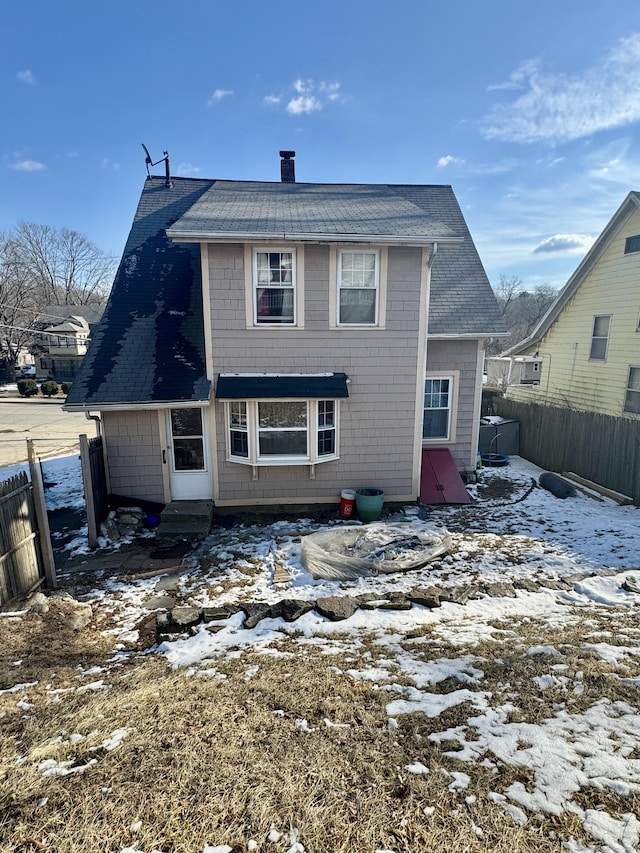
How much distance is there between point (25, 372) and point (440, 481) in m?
50.0

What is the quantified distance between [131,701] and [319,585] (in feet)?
10.7

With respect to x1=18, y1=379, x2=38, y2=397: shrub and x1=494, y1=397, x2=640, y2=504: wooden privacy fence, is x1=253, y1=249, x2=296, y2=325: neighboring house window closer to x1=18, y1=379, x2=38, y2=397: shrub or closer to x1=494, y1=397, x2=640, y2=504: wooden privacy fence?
x1=494, y1=397, x2=640, y2=504: wooden privacy fence

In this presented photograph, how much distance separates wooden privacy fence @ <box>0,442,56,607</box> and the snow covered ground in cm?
80

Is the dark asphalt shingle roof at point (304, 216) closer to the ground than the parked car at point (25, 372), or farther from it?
farther from it

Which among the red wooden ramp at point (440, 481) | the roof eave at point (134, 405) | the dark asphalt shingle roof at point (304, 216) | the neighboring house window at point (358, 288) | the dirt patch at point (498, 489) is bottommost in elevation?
the dirt patch at point (498, 489)

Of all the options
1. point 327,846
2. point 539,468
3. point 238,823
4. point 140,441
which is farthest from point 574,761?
point 539,468

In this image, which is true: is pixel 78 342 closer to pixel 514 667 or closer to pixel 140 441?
pixel 140 441

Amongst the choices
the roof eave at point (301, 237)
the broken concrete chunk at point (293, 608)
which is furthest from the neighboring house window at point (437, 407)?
the broken concrete chunk at point (293, 608)

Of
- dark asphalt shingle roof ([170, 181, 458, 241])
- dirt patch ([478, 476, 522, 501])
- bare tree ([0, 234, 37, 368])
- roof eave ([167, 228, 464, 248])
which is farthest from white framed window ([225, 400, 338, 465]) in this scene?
bare tree ([0, 234, 37, 368])

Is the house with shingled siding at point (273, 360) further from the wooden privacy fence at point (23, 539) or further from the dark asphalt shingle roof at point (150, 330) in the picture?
the wooden privacy fence at point (23, 539)

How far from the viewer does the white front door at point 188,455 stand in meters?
8.95

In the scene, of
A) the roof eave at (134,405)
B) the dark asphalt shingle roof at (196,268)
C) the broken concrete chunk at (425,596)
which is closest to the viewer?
the broken concrete chunk at (425,596)

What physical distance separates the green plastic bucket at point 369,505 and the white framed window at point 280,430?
3.50 feet

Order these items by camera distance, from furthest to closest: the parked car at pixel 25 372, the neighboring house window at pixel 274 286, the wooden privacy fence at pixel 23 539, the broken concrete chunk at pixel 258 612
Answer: the parked car at pixel 25 372 < the neighboring house window at pixel 274 286 < the wooden privacy fence at pixel 23 539 < the broken concrete chunk at pixel 258 612
